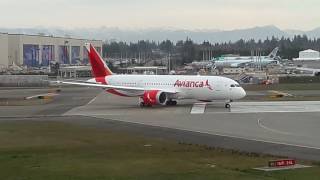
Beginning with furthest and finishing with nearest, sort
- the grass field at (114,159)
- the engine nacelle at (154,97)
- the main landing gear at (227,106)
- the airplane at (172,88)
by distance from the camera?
1. the engine nacelle at (154,97)
2. the airplane at (172,88)
3. the main landing gear at (227,106)
4. the grass field at (114,159)

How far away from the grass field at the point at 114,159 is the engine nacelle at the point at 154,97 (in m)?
21.3

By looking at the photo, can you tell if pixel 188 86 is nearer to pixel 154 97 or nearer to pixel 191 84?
pixel 191 84

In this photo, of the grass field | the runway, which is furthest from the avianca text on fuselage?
the grass field

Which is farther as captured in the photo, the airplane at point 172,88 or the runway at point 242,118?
the airplane at point 172,88

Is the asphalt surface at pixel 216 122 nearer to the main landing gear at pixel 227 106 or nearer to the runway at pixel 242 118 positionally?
the runway at pixel 242 118

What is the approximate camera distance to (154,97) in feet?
191

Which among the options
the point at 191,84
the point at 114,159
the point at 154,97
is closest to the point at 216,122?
the point at 191,84

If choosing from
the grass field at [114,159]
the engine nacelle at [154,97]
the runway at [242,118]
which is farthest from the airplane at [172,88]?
the grass field at [114,159]

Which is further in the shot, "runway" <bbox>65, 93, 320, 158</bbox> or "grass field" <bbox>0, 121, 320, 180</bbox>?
"runway" <bbox>65, 93, 320, 158</bbox>

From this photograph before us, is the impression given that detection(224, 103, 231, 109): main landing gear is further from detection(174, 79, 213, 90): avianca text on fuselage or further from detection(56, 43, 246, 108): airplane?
detection(174, 79, 213, 90): avianca text on fuselage

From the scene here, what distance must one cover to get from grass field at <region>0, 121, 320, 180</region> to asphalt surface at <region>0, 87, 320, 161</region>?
2.74m

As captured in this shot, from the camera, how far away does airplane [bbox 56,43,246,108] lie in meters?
56.8

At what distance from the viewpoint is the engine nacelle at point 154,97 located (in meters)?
58.2

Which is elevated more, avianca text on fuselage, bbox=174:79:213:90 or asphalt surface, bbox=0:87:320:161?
avianca text on fuselage, bbox=174:79:213:90
